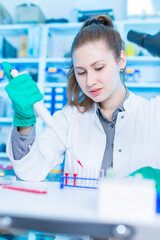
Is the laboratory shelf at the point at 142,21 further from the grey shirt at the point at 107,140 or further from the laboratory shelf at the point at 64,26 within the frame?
the grey shirt at the point at 107,140

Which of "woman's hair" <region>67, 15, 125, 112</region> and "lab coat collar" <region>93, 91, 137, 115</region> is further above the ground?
"woman's hair" <region>67, 15, 125, 112</region>

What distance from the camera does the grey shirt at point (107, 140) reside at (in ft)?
2.91

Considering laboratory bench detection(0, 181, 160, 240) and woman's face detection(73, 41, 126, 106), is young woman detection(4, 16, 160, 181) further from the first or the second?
laboratory bench detection(0, 181, 160, 240)

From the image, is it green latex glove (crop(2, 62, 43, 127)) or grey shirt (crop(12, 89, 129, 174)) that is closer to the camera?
green latex glove (crop(2, 62, 43, 127))

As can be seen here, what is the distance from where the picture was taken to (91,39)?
3.62ft

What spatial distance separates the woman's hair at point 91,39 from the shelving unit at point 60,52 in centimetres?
120

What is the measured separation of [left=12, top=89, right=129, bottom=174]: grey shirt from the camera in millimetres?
887

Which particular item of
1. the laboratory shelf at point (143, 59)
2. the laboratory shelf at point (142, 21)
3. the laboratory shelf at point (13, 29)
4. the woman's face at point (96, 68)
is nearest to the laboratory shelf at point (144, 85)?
the laboratory shelf at point (143, 59)

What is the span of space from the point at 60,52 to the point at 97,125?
78.8 inches

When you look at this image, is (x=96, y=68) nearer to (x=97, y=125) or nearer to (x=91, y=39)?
(x=91, y=39)

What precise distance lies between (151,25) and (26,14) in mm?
1272

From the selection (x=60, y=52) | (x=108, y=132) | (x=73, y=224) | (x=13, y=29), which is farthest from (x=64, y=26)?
(x=73, y=224)

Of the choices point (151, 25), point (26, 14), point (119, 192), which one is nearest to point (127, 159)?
point (119, 192)

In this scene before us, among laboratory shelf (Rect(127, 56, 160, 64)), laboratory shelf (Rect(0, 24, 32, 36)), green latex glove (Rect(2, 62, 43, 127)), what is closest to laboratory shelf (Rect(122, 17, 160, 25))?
laboratory shelf (Rect(127, 56, 160, 64))
